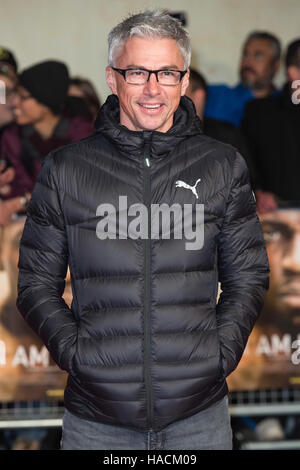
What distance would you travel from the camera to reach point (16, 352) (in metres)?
3.70

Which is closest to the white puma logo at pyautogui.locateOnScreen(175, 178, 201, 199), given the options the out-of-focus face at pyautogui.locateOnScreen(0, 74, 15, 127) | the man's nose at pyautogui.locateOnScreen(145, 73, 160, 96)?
the man's nose at pyautogui.locateOnScreen(145, 73, 160, 96)

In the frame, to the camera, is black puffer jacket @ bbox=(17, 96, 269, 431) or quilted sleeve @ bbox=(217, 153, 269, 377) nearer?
black puffer jacket @ bbox=(17, 96, 269, 431)

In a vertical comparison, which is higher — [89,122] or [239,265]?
[89,122]

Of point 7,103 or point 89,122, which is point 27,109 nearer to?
point 7,103

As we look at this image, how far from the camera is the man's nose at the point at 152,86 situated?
6.34ft

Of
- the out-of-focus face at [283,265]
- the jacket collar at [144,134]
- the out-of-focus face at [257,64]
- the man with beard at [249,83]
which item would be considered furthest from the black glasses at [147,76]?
the out-of-focus face at [257,64]

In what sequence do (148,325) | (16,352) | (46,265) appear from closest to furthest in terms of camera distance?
1. (148,325)
2. (46,265)
3. (16,352)

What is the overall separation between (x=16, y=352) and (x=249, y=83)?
2.33m

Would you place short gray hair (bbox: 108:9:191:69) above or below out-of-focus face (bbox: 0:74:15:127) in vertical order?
above

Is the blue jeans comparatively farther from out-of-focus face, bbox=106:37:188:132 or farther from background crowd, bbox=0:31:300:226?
background crowd, bbox=0:31:300:226

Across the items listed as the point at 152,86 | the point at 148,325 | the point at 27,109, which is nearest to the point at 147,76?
the point at 152,86

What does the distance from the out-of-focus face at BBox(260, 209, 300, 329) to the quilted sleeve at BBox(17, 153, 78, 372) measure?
2.00 meters

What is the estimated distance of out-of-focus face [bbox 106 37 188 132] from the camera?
1.94m

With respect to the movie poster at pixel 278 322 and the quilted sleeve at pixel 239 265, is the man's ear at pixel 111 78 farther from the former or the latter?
the movie poster at pixel 278 322
